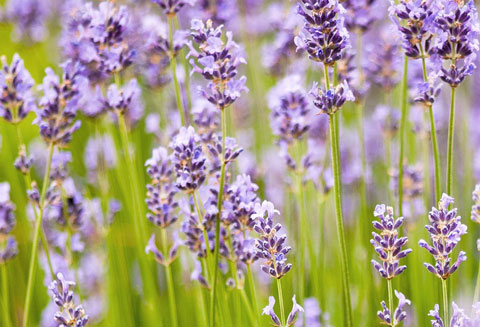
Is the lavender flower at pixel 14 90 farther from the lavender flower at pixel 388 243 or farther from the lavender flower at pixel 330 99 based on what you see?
the lavender flower at pixel 388 243

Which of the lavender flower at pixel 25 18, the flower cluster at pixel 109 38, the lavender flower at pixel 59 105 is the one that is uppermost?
the lavender flower at pixel 25 18

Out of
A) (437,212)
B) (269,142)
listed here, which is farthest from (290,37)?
(437,212)

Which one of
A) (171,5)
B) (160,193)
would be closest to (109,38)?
(171,5)

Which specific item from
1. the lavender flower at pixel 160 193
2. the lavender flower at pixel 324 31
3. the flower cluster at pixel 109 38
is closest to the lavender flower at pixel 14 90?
the flower cluster at pixel 109 38

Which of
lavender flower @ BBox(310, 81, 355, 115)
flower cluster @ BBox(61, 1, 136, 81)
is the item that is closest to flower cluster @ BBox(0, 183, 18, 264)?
flower cluster @ BBox(61, 1, 136, 81)

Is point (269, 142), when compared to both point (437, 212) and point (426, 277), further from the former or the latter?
point (437, 212)

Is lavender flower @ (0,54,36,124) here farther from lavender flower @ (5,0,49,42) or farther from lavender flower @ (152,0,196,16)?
lavender flower @ (5,0,49,42)
